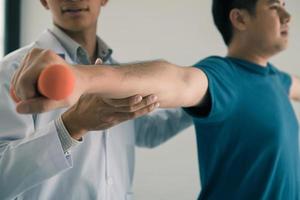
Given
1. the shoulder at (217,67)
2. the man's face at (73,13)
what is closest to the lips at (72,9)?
the man's face at (73,13)

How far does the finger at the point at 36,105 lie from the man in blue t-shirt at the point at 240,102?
18 centimetres

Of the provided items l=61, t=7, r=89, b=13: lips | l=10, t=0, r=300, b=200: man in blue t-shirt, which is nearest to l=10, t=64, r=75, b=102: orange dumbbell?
l=10, t=0, r=300, b=200: man in blue t-shirt

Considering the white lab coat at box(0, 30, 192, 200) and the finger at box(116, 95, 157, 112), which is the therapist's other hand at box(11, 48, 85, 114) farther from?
the white lab coat at box(0, 30, 192, 200)

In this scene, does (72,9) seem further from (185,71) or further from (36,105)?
(36,105)

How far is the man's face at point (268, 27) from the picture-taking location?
1.18 metres

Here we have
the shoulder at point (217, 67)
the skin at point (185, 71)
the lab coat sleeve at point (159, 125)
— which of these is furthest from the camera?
the lab coat sleeve at point (159, 125)

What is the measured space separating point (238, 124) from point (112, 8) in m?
1.00

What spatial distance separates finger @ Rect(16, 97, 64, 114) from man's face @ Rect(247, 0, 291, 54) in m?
0.81

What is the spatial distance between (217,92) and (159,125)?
20.9 inches

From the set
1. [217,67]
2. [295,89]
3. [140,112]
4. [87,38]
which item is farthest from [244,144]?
[87,38]

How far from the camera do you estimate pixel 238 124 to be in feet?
3.36

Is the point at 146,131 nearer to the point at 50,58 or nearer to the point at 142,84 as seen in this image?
the point at 142,84

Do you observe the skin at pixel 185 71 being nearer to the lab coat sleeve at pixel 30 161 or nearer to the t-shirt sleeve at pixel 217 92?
the t-shirt sleeve at pixel 217 92

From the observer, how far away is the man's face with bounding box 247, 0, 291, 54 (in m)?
1.18
